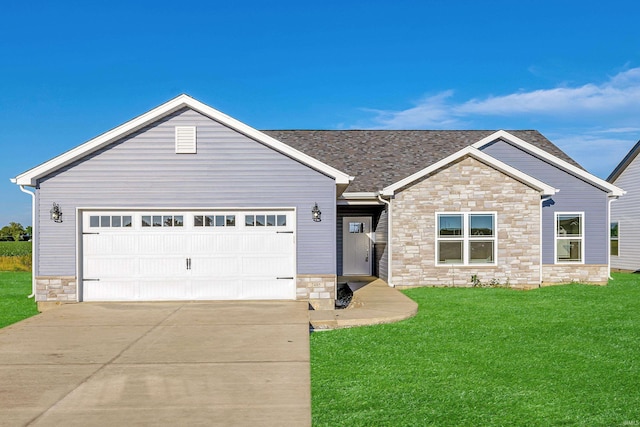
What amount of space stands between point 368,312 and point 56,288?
730 centimetres

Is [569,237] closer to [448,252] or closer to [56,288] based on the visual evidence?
[448,252]

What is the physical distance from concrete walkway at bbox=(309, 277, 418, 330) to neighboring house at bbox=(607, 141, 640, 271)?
13.7 metres

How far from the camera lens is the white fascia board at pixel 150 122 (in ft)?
39.9

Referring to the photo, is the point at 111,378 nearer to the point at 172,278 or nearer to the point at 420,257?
the point at 172,278

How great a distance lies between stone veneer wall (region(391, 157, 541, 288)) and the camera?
54.0 ft

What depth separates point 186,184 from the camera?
12.6 m

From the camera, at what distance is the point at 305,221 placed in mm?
12641

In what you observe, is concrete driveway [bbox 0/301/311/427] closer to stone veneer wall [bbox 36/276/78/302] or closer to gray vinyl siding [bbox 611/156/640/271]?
stone veneer wall [bbox 36/276/78/302]

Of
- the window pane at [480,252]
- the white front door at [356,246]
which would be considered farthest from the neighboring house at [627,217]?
the white front door at [356,246]

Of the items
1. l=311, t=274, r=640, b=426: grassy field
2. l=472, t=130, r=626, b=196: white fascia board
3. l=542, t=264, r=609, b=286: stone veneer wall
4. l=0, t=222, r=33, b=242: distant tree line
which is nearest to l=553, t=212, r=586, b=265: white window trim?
l=542, t=264, r=609, b=286: stone veneer wall

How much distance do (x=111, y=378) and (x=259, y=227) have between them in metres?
6.59

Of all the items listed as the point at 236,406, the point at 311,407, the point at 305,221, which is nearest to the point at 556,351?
the point at 311,407

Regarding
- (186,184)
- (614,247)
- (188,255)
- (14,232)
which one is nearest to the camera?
(186,184)

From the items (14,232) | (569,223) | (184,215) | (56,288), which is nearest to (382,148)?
(569,223)
